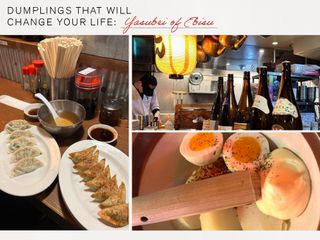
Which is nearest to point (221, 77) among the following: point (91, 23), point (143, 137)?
point (143, 137)

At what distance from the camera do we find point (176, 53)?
98 centimetres

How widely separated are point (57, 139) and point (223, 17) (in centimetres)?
75

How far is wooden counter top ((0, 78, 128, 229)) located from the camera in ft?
2.94

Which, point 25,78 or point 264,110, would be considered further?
point 25,78

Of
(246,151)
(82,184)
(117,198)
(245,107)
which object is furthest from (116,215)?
(245,107)

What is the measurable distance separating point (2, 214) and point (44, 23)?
70 cm

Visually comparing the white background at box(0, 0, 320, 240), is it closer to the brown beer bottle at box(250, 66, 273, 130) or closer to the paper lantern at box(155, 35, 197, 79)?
the paper lantern at box(155, 35, 197, 79)

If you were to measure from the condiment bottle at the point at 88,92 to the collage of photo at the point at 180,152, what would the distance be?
0.10 m

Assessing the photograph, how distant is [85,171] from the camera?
990 millimetres

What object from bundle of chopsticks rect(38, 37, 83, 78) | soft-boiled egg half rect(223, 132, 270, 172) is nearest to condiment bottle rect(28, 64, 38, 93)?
bundle of chopsticks rect(38, 37, 83, 78)

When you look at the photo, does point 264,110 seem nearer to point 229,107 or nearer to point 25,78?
point 229,107

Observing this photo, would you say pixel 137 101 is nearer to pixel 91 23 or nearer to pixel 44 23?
pixel 91 23

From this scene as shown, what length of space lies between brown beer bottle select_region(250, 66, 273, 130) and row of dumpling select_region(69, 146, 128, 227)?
1.70 ft
